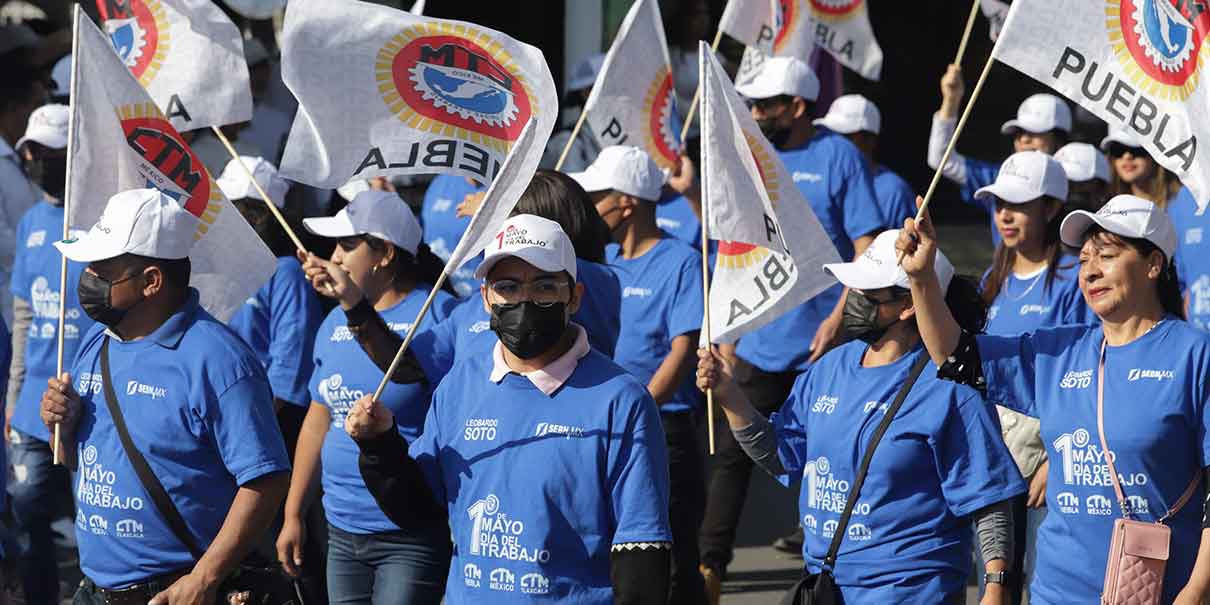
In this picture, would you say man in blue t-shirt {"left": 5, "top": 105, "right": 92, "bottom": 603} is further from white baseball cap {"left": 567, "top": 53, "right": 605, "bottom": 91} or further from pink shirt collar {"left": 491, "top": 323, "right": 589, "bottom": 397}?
white baseball cap {"left": 567, "top": 53, "right": 605, "bottom": 91}

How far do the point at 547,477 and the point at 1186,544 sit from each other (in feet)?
5.69

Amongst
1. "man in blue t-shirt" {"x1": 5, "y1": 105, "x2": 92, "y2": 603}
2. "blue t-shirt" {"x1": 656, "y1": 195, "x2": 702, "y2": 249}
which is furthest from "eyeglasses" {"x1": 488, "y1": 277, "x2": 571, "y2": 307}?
"blue t-shirt" {"x1": 656, "y1": 195, "x2": 702, "y2": 249}

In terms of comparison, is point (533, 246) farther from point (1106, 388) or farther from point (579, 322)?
point (1106, 388)

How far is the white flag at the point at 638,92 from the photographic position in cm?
815

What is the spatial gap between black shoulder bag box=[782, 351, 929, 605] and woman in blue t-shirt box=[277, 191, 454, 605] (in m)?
1.12

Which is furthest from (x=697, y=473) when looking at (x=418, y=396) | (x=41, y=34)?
(x=41, y=34)

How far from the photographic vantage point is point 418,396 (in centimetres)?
597

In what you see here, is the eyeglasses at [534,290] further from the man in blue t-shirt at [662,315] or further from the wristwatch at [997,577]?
the man in blue t-shirt at [662,315]

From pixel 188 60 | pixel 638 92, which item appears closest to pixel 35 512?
pixel 188 60

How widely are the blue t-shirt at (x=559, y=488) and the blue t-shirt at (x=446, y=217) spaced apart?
12.2ft

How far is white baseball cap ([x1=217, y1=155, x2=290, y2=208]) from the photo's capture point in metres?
7.58

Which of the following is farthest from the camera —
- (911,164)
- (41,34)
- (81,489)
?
(911,164)

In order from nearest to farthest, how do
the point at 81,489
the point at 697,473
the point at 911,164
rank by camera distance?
the point at 81,489 → the point at 697,473 → the point at 911,164

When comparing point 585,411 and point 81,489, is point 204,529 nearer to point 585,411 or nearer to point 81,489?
point 81,489
